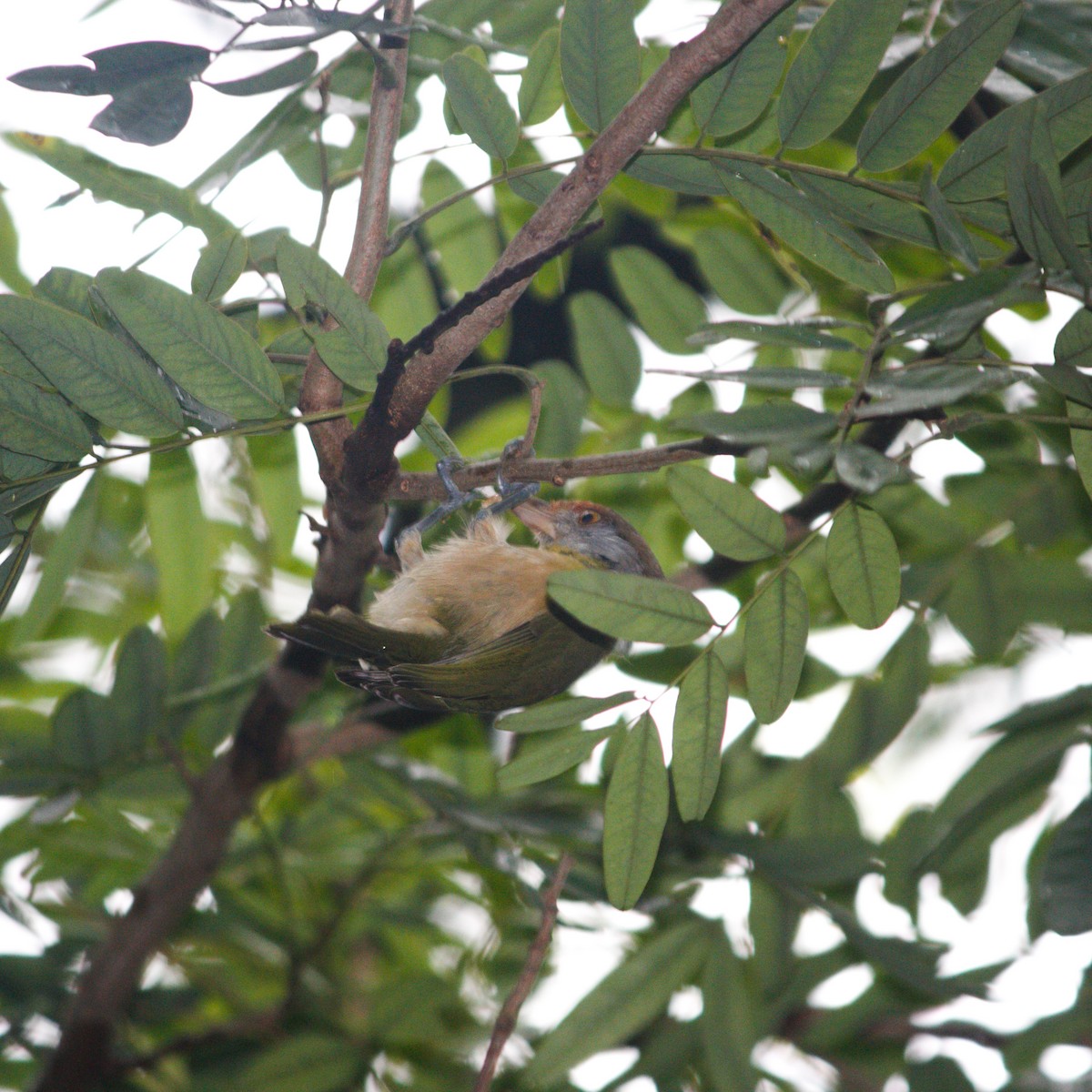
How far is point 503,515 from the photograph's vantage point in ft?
9.27

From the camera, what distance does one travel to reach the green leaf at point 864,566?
5.59 ft

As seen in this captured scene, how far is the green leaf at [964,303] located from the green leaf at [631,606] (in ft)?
1.60

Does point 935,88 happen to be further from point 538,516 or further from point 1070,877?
point 538,516

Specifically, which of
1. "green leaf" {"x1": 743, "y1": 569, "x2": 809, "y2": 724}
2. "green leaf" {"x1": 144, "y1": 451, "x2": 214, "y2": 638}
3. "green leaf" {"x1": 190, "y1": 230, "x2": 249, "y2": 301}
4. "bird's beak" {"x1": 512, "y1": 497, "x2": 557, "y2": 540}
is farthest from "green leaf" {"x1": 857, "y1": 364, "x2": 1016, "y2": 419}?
"green leaf" {"x1": 144, "y1": 451, "x2": 214, "y2": 638}

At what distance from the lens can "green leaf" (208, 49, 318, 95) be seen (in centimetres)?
150

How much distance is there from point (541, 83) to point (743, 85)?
34 cm

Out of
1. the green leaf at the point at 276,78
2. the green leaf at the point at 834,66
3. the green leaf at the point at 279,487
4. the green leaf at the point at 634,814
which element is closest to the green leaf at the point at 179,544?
the green leaf at the point at 279,487

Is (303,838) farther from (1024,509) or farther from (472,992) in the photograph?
(1024,509)

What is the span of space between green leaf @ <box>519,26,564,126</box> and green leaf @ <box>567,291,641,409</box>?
0.81m

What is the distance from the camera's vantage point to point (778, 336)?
1.65 m

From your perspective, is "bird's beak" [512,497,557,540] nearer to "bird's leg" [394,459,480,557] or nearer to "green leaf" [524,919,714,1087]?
"bird's leg" [394,459,480,557]

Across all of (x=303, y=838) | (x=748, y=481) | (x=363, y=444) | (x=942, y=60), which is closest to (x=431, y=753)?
(x=303, y=838)

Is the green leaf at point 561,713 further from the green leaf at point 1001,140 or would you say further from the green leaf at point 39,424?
the green leaf at point 1001,140

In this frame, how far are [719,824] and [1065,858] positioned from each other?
2.91 ft
